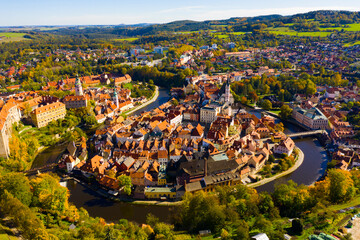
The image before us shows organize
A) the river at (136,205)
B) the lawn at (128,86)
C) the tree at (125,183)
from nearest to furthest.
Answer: the river at (136,205) < the tree at (125,183) < the lawn at (128,86)

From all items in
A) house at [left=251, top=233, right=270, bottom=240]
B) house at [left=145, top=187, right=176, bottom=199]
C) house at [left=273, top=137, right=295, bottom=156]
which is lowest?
house at [left=145, top=187, right=176, bottom=199]

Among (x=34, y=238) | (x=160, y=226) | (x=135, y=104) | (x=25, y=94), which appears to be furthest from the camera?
(x=135, y=104)

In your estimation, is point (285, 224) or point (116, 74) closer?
point (285, 224)

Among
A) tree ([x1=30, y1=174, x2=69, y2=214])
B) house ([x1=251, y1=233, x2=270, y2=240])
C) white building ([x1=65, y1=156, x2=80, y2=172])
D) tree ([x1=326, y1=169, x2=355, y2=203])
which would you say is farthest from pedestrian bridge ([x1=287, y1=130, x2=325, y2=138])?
tree ([x1=30, y1=174, x2=69, y2=214])

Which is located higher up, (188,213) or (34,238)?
(34,238)

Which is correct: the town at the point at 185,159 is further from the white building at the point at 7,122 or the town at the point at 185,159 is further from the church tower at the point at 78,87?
the church tower at the point at 78,87

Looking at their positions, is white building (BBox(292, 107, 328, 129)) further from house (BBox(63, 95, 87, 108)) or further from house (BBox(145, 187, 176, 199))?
house (BBox(63, 95, 87, 108))

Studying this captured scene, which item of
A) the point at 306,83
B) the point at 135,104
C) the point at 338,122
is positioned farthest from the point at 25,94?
the point at 306,83

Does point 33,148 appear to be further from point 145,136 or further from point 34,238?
point 34,238

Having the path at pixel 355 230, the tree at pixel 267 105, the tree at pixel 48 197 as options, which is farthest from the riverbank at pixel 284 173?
the tree at pixel 267 105
